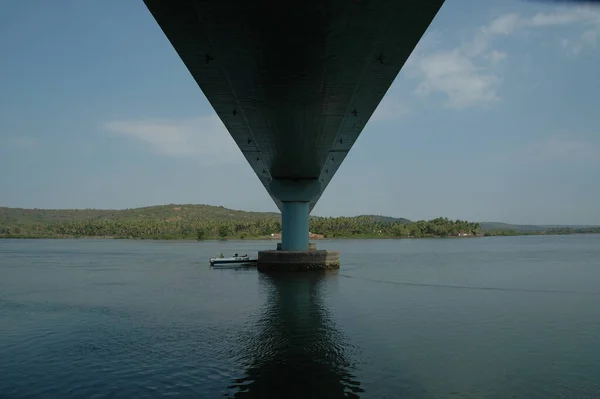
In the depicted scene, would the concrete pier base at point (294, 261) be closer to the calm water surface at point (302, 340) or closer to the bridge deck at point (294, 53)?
the calm water surface at point (302, 340)

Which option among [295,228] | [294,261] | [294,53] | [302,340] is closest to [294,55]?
[294,53]

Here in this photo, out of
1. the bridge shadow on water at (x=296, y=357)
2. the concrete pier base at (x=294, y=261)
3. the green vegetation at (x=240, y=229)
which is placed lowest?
the bridge shadow on water at (x=296, y=357)

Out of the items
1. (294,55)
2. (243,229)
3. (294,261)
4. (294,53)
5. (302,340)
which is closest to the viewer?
(294,53)

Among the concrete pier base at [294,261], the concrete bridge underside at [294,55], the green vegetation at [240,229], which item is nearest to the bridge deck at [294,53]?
the concrete bridge underside at [294,55]

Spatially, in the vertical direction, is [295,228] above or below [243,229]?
below

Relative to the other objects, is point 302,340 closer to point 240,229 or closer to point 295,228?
point 295,228

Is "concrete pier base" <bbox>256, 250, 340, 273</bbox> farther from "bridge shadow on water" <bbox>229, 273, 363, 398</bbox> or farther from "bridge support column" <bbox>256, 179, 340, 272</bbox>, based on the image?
"bridge shadow on water" <bbox>229, 273, 363, 398</bbox>
